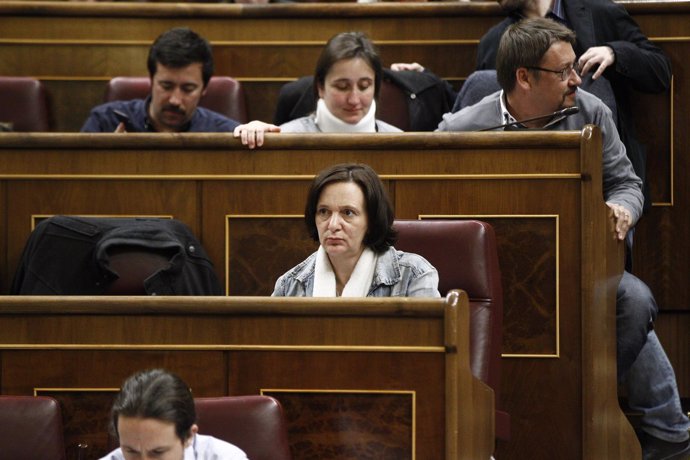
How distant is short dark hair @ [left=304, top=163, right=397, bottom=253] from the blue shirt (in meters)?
0.48

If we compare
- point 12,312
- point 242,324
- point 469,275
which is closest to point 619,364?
point 469,275

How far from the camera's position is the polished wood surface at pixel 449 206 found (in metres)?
1.37

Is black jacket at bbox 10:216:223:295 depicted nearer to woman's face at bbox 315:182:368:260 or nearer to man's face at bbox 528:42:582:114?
woman's face at bbox 315:182:368:260

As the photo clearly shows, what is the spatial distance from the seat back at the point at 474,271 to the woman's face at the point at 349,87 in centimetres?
34

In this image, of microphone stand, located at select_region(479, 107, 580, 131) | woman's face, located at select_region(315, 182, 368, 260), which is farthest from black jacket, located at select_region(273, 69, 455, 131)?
woman's face, located at select_region(315, 182, 368, 260)

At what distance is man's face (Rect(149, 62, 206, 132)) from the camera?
1729 mm

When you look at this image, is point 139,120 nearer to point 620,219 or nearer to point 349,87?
point 349,87

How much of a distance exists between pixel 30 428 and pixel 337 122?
697mm

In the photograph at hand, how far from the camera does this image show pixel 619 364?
1455 mm

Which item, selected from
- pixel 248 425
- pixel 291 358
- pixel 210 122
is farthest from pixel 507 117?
pixel 248 425

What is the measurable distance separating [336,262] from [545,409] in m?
0.28

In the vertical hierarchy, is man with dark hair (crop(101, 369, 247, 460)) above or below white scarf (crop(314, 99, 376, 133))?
below

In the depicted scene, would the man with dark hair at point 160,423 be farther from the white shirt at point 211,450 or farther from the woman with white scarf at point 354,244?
the woman with white scarf at point 354,244

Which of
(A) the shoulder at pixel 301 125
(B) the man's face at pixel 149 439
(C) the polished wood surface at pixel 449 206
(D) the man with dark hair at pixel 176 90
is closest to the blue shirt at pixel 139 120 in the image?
(D) the man with dark hair at pixel 176 90
